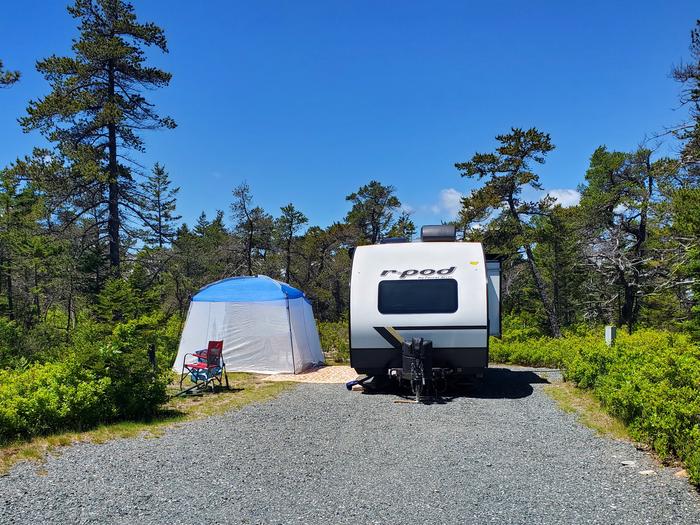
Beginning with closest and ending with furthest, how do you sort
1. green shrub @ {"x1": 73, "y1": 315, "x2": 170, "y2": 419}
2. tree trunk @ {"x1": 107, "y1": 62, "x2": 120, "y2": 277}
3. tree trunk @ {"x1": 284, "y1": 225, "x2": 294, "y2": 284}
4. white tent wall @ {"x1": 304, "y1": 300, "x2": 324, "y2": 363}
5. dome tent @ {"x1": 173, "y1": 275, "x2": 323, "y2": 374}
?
green shrub @ {"x1": 73, "y1": 315, "x2": 170, "y2": 419}
dome tent @ {"x1": 173, "y1": 275, "x2": 323, "y2": 374}
white tent wall @ {"x1": 304, "y1": 300, "x2": 324, "y2": 363}
tree trunk @ {"x1": 107, "y1": 62, "x2": 120, "y2": 277}
tree trunk @ {"x1": 284, "y1": 225, "x2": 294, "y2": 284}

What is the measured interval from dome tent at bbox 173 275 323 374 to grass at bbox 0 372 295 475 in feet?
4.33

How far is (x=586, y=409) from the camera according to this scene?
7.67 m

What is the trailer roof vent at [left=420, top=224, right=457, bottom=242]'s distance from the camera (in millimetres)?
9883

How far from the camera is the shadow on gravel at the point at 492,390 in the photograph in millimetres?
9102

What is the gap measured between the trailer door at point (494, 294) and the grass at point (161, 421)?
412 cm

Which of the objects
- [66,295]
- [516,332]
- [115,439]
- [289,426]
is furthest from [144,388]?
[516,332]

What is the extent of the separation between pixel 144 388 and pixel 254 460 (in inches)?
100

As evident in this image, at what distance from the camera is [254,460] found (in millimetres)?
5328

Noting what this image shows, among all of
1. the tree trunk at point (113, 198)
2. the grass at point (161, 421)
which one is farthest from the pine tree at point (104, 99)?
the grass at point (161, 421)

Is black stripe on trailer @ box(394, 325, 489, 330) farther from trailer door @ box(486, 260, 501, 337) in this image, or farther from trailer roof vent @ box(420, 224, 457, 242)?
trailer roof vent @ box(420, 224, 457, 242)

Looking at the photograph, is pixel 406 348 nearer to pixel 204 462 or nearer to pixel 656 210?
pixel 204 462

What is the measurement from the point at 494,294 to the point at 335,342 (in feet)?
33.4

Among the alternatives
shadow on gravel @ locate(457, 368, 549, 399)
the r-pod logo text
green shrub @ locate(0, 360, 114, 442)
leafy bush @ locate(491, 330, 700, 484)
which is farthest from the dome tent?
leafy bush @ locate(491, 330, 700, 484)

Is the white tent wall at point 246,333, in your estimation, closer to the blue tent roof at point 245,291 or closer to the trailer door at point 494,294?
the blue tent roof at point 245,291
